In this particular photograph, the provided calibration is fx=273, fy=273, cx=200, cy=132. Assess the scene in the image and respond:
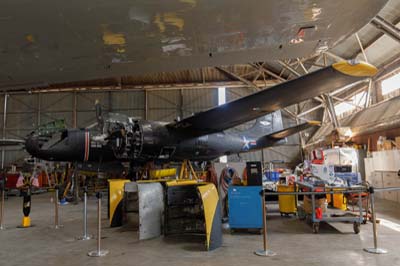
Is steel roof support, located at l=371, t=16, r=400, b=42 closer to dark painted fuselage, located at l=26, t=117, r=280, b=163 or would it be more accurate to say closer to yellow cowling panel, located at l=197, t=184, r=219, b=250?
dark painted fuselage, located at l=26, t=117, r=280, b=163

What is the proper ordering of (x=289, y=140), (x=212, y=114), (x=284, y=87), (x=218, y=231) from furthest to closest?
(x=289, y=140), (x=212, y=114), (x=284, y=87), (x=218, y=231)

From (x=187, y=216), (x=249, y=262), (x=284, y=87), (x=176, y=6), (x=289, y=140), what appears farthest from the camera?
(x=289, y=140)

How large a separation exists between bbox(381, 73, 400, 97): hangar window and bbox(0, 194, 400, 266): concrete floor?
979 centimetres

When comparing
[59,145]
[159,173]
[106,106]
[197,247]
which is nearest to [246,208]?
[197,247]

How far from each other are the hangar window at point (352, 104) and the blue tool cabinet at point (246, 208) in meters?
13.2

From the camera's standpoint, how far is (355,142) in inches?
527

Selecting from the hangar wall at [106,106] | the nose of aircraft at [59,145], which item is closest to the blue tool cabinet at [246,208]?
the nose of aircraft at [59,145]

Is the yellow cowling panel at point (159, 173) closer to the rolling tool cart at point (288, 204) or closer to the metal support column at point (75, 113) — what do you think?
the rolling tool cart at point (288, 204)

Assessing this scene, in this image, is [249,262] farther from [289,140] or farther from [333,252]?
[289,140]

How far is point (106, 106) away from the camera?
20.7m

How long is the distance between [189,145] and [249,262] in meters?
6.53

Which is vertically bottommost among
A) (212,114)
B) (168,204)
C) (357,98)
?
(168,204)

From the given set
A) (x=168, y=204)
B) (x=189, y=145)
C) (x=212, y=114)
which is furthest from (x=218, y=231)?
(x=189, y=145)

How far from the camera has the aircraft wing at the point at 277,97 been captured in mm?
4034
